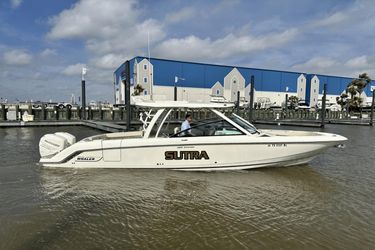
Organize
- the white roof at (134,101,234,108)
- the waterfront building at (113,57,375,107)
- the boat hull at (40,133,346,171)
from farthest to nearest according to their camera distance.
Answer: the waterfront building at (113,57,375,107) → the white roof at (134,101,234,108) → the boat hull at (40,133,346,171)

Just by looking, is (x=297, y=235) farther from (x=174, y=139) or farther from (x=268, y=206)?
(x=174, y=139)

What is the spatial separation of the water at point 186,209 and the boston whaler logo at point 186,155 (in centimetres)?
38

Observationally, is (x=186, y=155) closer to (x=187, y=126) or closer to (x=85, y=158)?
(x=187, y=126)

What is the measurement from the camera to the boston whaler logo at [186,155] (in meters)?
6.80

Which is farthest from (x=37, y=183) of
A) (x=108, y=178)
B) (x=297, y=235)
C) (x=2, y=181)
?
(x=297, y=235)

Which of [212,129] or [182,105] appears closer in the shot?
[212,129]

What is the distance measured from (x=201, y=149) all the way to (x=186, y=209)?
218cm

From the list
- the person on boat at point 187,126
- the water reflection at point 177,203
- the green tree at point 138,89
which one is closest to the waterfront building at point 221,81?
the green tree at point 138,89

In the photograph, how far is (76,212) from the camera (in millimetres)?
4566

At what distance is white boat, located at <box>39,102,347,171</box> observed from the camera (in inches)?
266

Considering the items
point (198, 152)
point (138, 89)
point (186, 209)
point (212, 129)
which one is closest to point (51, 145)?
point (198, 152)

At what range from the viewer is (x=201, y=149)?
6.75 m

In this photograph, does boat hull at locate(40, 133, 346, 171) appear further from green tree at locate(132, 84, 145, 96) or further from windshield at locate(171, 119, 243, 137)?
green tree at locate(132, 84, 145, 96)

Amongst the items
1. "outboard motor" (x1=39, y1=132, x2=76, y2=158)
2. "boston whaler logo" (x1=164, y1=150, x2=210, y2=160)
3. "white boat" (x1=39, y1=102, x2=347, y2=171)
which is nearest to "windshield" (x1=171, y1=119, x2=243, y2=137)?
"white boat" (x1=39, y1=102, x2=347, y2=171)
